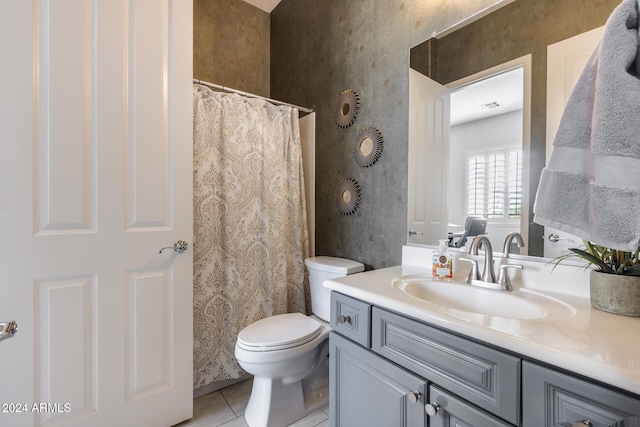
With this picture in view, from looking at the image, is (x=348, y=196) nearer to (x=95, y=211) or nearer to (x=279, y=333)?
(x=279, y=333)

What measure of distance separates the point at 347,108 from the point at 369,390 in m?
1.51

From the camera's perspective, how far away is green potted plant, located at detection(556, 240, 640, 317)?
2.35 ft

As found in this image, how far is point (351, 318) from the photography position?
104cm

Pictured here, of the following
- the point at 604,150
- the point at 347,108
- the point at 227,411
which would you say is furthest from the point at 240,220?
the point at 604,150

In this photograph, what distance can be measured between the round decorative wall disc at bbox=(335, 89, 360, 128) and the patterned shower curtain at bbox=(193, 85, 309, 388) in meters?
0.36

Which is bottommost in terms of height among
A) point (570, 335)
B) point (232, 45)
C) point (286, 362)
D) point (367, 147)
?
point (286, 362)

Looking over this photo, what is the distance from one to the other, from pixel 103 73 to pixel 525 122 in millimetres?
1758

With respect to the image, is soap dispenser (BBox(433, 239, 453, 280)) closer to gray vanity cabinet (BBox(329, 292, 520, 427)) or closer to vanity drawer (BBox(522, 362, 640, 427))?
gray vanity cabinet (BBox(329, 292, 520, 427))

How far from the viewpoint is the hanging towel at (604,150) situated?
1.92 ft

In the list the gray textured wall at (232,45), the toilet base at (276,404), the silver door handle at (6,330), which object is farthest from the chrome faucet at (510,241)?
the gray textured wall at (232,45)

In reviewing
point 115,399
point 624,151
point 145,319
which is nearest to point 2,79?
point 145,319

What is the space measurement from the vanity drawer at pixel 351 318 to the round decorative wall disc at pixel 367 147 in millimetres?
850

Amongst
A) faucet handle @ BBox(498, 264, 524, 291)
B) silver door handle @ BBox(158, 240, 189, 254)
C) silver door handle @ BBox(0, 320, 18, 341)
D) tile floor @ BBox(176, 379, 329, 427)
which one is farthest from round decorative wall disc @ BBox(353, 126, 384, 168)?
silver door handle @ BBox(0, 320, 18, 341)

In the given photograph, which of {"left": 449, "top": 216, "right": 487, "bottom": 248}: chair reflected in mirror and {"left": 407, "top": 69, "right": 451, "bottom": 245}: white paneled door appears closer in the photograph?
{"left": 449, "top": 216, "right": 487, "bottom": 248}: chair reflected in mirror
